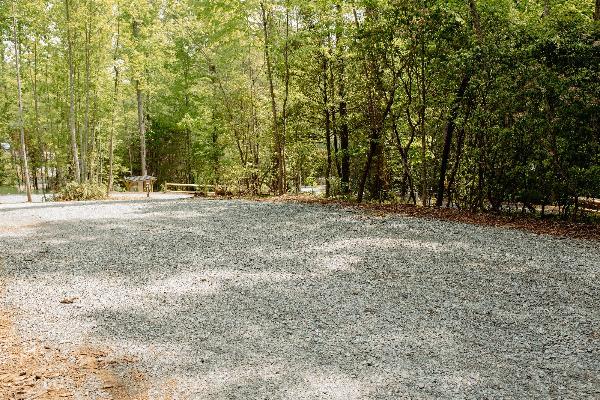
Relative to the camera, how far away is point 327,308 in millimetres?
4375

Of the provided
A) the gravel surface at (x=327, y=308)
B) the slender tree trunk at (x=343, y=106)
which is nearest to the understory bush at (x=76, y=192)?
the gravel surface at (x=327, y=308)

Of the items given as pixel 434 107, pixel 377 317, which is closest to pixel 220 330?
pixel 377 317

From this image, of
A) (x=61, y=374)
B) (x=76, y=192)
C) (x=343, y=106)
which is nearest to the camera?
(x=61, y=374)

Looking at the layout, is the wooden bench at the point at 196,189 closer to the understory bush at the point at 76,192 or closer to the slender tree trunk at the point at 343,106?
the understory bush at the point at 76,192

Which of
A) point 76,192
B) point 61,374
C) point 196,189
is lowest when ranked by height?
point 61,374

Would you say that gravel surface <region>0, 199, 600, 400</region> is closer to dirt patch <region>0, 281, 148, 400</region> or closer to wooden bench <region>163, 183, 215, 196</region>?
dirt patch <region>0, 281, 148, 400</region>

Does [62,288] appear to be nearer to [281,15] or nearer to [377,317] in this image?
[377,317]

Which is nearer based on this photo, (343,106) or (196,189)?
(343,106)

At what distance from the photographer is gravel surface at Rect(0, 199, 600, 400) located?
10.1 feet

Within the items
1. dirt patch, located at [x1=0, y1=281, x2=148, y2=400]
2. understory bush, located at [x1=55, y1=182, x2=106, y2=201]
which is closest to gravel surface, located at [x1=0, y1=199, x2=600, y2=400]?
dirt patch, located at [x1=0, y1=281, x2=148, y2=400]

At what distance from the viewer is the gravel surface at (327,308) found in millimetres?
3070

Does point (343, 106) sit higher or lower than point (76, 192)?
higher

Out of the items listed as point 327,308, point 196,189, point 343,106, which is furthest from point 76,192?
point 327,308

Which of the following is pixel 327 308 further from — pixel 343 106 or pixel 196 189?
pixel 196 189
